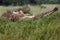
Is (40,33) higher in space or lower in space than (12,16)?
higher

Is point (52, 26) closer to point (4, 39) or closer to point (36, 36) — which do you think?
point (36, 36)

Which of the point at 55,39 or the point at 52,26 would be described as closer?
the point at 55,39

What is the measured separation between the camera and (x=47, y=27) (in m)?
4.66

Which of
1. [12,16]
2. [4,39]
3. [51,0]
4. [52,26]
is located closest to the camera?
[4,39]

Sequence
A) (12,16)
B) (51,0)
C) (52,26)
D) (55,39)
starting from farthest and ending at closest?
(51,0)
(12,16)
(52,26)
(55,39)

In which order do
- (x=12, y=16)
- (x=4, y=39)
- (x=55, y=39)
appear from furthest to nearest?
1. (x=12, y=16)
2. (x=4, y=39)
3. (x=55, y=39)

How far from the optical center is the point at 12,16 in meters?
8.65

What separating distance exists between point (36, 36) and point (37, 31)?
21 centimetres

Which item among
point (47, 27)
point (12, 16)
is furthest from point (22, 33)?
point (12, 16)

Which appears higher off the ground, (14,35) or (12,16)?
(14,35)

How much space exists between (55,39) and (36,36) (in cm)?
41

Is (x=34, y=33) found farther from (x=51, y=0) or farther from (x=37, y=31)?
(x=51, y=0)

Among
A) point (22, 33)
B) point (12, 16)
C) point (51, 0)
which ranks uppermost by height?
point (22, 33)

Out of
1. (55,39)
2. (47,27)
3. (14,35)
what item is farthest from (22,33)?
(55,39)
